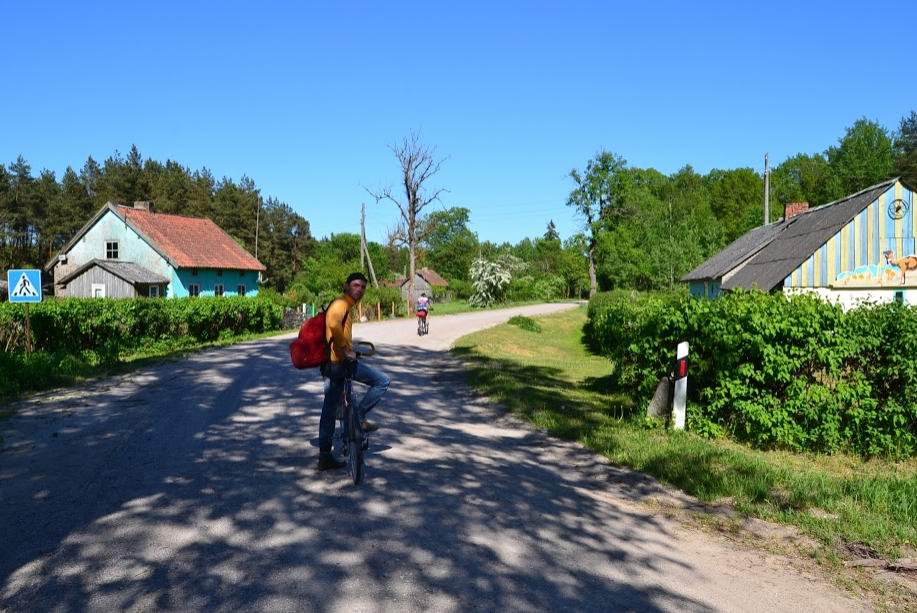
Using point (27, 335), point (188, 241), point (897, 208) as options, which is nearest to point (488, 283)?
point (188, 241)

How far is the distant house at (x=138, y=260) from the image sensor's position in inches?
1667

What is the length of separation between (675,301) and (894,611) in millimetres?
6381

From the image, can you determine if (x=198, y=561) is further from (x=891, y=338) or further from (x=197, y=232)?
(x=197, y=232)

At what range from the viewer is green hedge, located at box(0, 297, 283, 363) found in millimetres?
17047

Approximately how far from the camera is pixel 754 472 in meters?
7.02

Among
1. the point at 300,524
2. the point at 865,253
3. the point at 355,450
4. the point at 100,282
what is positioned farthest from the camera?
the point at 100,282

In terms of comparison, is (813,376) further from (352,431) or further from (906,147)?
(906,147)

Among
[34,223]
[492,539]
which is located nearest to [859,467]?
[492,539]

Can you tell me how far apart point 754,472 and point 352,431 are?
157 inches

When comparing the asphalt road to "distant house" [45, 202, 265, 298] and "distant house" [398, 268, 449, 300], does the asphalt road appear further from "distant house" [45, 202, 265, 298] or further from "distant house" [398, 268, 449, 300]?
"distant house" [398, 268, 449, 300]

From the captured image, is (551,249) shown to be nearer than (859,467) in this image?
No

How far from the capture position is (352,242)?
120 m

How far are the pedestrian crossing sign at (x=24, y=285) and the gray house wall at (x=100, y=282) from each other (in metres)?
27.9

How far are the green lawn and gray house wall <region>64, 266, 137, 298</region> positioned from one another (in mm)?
34902
